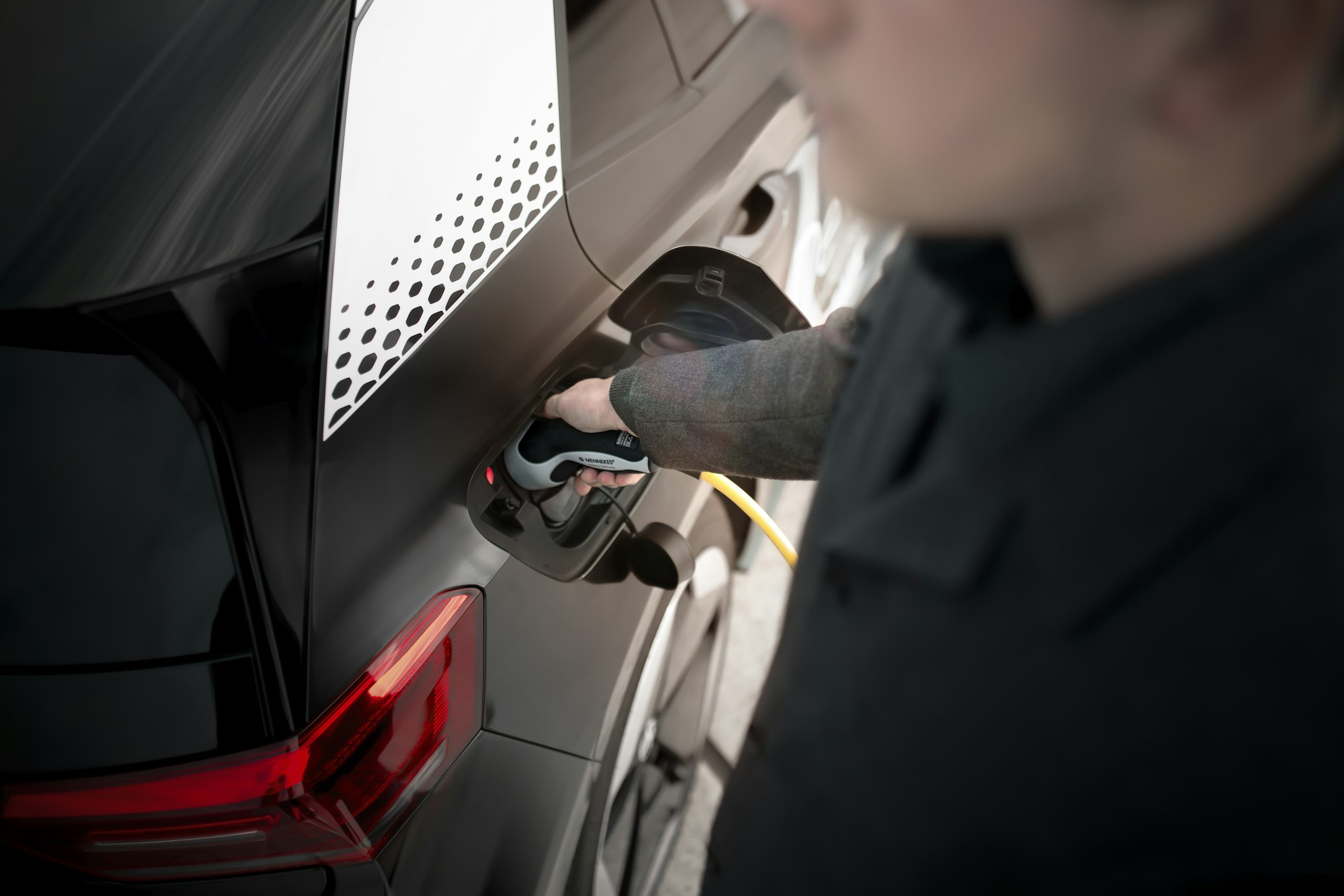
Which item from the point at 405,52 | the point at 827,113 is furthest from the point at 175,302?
the point at 827,113

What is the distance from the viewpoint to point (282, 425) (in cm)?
72

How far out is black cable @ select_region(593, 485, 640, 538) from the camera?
1143 mm

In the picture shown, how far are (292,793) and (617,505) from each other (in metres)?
0.56

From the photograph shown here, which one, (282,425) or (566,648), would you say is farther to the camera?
(566,648)

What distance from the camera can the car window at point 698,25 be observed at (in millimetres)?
1204

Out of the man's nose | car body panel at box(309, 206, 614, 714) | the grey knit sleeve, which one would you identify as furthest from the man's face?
car body panel at box(309, 206, 614, 714)

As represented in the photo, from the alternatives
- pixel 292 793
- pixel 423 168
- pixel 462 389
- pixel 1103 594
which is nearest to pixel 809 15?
pixel 1103 594

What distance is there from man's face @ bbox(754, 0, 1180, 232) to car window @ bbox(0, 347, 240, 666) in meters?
0.63

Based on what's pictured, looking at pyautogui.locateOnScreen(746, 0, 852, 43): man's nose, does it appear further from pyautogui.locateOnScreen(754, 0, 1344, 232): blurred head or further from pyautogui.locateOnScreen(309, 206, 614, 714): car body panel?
pyautogui.locateOnScreen(309, 206, 614, 714): car body panel

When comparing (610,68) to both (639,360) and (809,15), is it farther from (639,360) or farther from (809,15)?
(809,15)

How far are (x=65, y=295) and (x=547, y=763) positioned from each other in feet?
2.58

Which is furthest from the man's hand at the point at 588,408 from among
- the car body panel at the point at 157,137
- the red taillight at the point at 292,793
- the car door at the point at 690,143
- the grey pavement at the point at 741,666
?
the grey pavement at the point at 741,666

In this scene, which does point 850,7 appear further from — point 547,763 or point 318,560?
point 547,763

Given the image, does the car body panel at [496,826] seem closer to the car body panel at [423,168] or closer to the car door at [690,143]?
the car body panel at [423,168]
